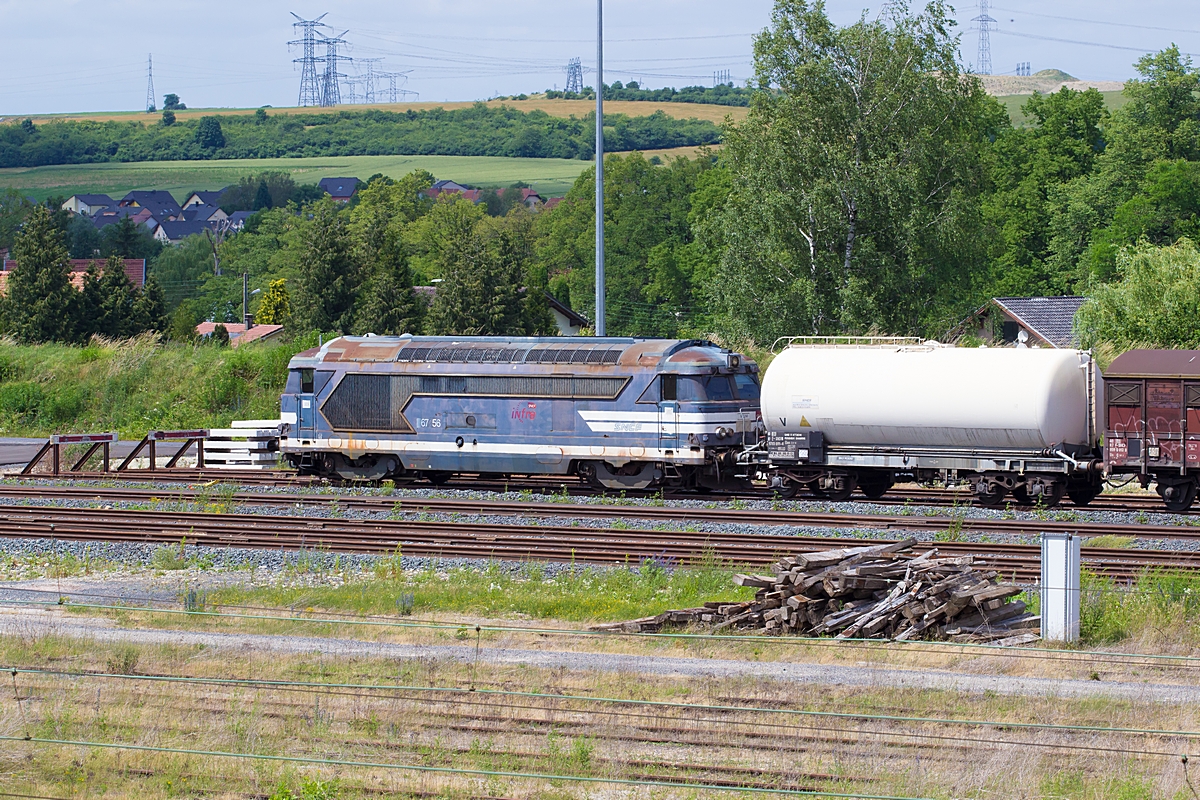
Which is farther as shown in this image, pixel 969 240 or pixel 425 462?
pixel 969 240

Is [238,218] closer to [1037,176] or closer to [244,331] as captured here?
[244,331]

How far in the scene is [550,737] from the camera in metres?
10.4

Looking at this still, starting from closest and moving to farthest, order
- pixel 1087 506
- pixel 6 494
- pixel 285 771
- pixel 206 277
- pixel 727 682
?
pixel 285 771
pixel 727 682
pixel 1087 506
pixel 6 494
pixel 206 277

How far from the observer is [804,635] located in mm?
14359

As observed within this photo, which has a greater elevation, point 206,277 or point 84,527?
point 206,277

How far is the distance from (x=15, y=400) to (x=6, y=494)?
19.0 metres

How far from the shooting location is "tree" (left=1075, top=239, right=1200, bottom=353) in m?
37.1

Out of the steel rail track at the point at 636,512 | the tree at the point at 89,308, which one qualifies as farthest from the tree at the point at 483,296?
the steel rail track at the point at 636,512

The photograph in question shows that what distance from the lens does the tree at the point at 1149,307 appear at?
37125 millimetres

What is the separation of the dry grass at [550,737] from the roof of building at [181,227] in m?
184

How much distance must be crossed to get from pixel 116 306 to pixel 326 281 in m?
11.5

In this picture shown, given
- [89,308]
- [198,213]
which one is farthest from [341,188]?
[89,308]

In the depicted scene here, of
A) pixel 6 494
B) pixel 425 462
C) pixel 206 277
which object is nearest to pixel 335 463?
pixel 425 462

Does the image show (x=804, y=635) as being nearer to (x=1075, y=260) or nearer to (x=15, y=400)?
(x=15, y=400)
